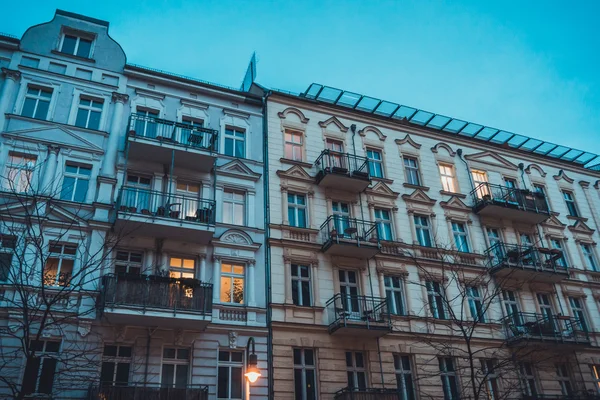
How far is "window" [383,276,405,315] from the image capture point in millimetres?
21078

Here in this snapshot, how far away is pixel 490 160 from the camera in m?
28.0

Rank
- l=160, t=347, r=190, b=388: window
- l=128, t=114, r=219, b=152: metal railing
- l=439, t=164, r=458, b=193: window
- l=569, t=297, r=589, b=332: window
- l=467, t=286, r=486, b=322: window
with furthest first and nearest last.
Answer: l=439, t=164, r=458, b=193: window, l=569, t=297, r=589, b=332: window, l=467, t=286, r=486, b=322: window, l=128, t=114, r=219, b=152: metal railing, l=160, t=347, r=190, b=388: window

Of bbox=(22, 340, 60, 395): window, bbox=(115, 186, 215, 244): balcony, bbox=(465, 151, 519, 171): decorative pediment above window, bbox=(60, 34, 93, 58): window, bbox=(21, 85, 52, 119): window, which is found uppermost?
bbox=(60, 34, 93, 58): window

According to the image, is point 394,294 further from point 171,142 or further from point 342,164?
point 171,142

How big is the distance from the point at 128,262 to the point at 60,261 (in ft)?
6.97

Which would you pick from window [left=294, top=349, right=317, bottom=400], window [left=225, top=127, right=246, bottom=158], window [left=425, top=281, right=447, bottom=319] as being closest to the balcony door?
window [left=294, top=349, right=317, bottom=400]

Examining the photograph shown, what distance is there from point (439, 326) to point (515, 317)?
4.00 metres

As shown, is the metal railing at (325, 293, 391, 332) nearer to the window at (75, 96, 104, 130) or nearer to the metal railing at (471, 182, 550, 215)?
the metal railing at (471, 182, 550, 215)

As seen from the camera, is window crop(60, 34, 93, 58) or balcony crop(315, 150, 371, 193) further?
balcony crop(315, 150, 371, 193)

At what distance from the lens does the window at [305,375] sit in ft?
58.9

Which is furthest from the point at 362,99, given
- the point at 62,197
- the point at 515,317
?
the point at 62,197

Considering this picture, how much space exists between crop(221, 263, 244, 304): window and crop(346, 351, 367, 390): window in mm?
4538

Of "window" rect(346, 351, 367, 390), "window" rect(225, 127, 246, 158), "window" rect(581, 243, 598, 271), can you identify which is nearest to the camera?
"window" rect(346, 351, 367, 390)

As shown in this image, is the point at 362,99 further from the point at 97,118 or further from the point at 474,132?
the point at 97,118
